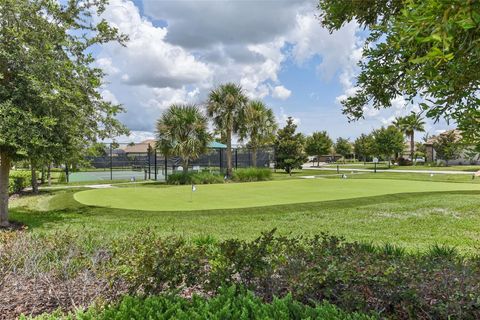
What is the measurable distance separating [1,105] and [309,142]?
48.7 metres

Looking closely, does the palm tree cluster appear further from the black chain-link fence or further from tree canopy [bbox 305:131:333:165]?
tree canopy [bbox 305:131:333:165]

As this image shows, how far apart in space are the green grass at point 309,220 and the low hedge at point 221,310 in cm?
366

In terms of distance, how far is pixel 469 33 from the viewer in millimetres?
1843

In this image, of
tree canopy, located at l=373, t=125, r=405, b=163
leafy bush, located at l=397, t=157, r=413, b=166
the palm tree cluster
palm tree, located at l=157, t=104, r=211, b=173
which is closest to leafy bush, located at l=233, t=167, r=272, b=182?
the palm tree cluster

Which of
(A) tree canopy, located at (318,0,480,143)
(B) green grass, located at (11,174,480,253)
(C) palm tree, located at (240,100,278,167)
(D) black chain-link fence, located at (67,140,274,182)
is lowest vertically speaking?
(B) green grass, located at (11,174,480,253)

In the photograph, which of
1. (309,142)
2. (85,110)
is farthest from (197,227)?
(309,142)

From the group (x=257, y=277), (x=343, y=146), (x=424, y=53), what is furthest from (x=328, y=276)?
(x=343, y=146)

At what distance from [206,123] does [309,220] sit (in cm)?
1651

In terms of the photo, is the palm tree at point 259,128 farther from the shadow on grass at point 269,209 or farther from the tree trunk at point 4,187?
the tree trunk at point 4,187

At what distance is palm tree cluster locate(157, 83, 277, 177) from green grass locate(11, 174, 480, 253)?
10711 mm

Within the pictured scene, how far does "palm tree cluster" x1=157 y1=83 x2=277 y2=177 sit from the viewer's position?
24219mm

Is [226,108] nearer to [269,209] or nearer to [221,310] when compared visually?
[269,209]

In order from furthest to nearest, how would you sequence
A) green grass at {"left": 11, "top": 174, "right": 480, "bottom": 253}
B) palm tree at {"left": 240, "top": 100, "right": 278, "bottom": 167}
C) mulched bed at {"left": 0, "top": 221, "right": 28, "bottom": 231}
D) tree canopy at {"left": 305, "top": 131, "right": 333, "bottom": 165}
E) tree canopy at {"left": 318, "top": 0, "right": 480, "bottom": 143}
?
1. tree canopy at {"left": 305, "top": 131, "right": 333, "bottom": 165}
2. palm tree at {"left": 240, "top": 100, "right": 278, "bottom": 167}
3. mulched bed at {"left": 0, "top": 221, "right": 28, "bottom": 231}
4. green grass at {"left": 11, "top": 174, "right": 480, "bottom": 253}
5. tree canopy at {"left": 318, "top": 0, "right": 480, "bottom": 143}

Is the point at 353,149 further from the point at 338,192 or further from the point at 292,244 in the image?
the point at 292,244
